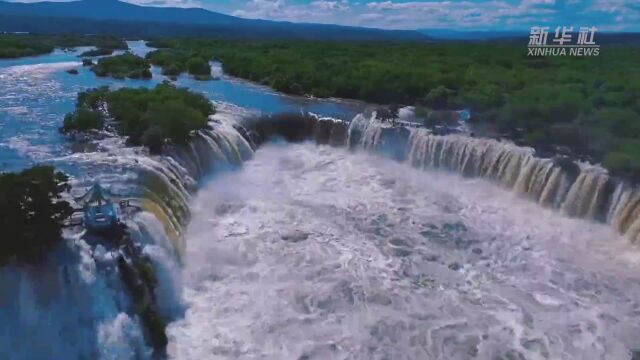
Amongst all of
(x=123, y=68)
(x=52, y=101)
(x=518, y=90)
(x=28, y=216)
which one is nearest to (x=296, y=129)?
(x=518, y=90)

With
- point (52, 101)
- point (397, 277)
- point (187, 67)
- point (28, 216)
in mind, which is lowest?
point (397, 277)

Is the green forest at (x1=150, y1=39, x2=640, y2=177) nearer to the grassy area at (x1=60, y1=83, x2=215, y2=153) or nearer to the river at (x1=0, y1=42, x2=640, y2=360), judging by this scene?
the river at (x1=0, y1=42, x2=640, y2=360)

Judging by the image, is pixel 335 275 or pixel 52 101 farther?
pixel 52 101

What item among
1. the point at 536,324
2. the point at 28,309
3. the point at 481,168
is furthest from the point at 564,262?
the point at 28,309

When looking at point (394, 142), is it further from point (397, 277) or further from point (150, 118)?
point (397, 277)

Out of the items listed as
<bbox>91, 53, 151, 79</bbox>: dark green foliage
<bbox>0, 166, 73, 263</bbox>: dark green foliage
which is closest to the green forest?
<bbox>91, 53, 151, 79</bbox>: dark green foliage

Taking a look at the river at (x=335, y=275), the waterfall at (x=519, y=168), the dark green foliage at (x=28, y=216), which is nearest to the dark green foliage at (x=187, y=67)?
the waterfall at (x=519, y=168)

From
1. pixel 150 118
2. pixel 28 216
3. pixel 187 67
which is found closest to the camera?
pixel 28 216
